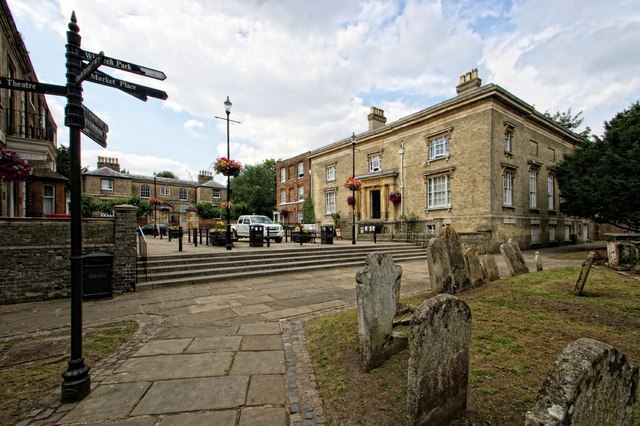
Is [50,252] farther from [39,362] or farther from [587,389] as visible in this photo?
[587,389]

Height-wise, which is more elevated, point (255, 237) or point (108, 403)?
point (255, 237)

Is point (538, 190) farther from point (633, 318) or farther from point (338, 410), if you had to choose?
point (338, 410)

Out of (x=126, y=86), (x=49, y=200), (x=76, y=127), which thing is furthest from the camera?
(x=49, y=200)

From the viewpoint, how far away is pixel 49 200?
51.0ft

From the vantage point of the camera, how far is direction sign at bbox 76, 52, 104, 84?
9.73ft

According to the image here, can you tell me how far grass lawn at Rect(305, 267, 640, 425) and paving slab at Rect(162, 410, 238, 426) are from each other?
0.87 m

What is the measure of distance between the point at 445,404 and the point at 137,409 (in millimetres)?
2794

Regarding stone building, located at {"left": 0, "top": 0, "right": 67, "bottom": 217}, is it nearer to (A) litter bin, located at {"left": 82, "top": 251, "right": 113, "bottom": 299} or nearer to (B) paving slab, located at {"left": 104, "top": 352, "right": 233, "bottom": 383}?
(A) litter bin, located at {"left": 82, "top": 251, "right": 113, "bottom": 299}

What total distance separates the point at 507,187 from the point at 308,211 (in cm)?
1825

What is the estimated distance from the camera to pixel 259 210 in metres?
49.1

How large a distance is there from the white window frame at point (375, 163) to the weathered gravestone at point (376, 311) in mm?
21514

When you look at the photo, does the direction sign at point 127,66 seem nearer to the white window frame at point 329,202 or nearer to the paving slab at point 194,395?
the paving slab at point 194,395

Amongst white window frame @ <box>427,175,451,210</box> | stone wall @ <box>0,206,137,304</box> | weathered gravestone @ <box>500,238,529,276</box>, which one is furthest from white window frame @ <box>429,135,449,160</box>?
stone wall @ <box>0,206,137,304</box>

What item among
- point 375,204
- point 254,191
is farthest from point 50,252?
point 254,191
